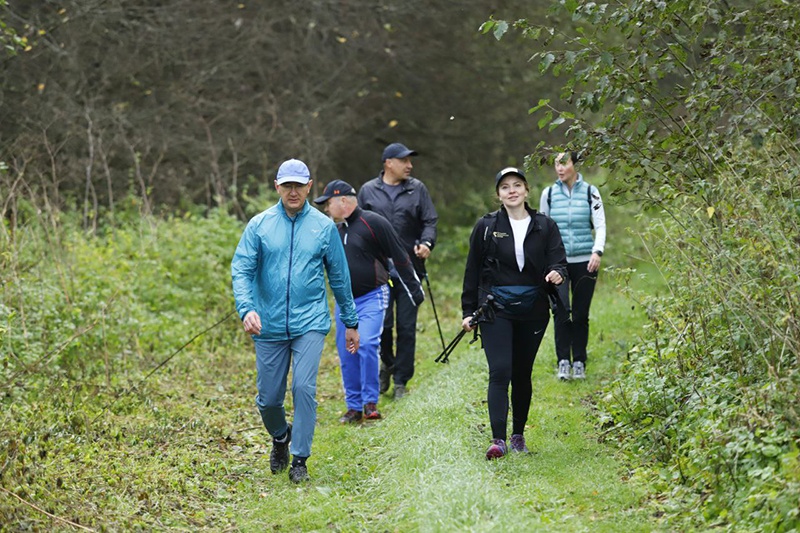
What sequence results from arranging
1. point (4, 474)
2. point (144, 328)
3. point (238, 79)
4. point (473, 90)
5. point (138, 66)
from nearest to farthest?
1. point (4, 474)
2. point (144, 328)
3. point (138, 66)
4. point (238, 79)
5. point (473, 90)

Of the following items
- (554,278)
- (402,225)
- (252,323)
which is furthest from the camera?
(402,225)

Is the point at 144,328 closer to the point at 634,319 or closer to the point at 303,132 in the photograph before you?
the point at 634,319

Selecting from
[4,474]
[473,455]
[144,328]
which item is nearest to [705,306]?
[473,455]

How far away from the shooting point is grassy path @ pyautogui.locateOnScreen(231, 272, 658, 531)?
19.9 ft

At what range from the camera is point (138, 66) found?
18.8m

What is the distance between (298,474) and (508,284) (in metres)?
2.09

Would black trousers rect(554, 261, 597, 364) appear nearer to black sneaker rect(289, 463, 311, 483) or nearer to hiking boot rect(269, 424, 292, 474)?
hiking boot rect(269, 424, 292, 474)

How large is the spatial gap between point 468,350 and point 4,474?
6.95 m

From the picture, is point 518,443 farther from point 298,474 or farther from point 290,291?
point 290,291

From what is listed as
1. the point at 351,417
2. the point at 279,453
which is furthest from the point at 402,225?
the point at 279,453

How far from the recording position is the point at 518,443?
786 cm

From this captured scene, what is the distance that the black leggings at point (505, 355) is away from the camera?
7523 millimetres

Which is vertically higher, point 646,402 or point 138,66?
point 138,66

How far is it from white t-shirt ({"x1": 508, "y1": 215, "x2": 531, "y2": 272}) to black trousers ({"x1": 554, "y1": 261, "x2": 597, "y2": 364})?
264 centimetres
